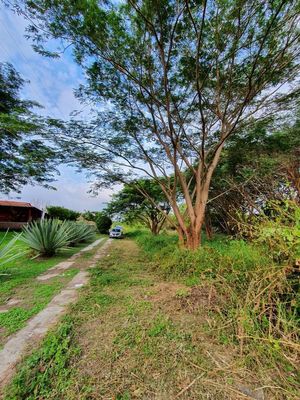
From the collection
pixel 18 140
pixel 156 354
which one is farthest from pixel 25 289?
pixel 18 140

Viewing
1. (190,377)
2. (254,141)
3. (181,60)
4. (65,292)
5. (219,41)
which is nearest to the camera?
(190,377)

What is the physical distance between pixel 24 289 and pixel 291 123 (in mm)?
8155

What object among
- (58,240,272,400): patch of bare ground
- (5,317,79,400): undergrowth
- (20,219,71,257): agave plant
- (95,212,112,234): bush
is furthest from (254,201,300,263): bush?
(95,212,112,234): bush

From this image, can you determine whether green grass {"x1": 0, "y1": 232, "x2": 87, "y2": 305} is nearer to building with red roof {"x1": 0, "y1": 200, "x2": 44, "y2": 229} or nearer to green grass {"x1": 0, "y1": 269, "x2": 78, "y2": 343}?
green grass {"x1": 0, "y1": 269, "x2": 78, "y2": 343}

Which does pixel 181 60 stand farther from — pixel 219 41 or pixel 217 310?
pixel 217 310

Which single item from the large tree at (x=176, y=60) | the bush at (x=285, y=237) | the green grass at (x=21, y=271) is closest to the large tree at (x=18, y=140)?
the large tree at (x=176, y=60)

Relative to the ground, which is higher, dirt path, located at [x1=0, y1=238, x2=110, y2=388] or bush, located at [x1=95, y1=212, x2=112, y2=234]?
bush, located at [x1=95, y1=212, x2=112, y2=234]

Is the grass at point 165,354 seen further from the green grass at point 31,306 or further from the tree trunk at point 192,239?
the tree trunk at point 192,239

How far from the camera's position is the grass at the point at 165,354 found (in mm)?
1338

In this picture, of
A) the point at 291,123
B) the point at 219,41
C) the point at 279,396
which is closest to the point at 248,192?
the point at 291,123

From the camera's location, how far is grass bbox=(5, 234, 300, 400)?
1338 mm

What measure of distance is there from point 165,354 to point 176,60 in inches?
227

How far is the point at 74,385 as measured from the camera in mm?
1344

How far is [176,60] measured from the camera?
479 cm
